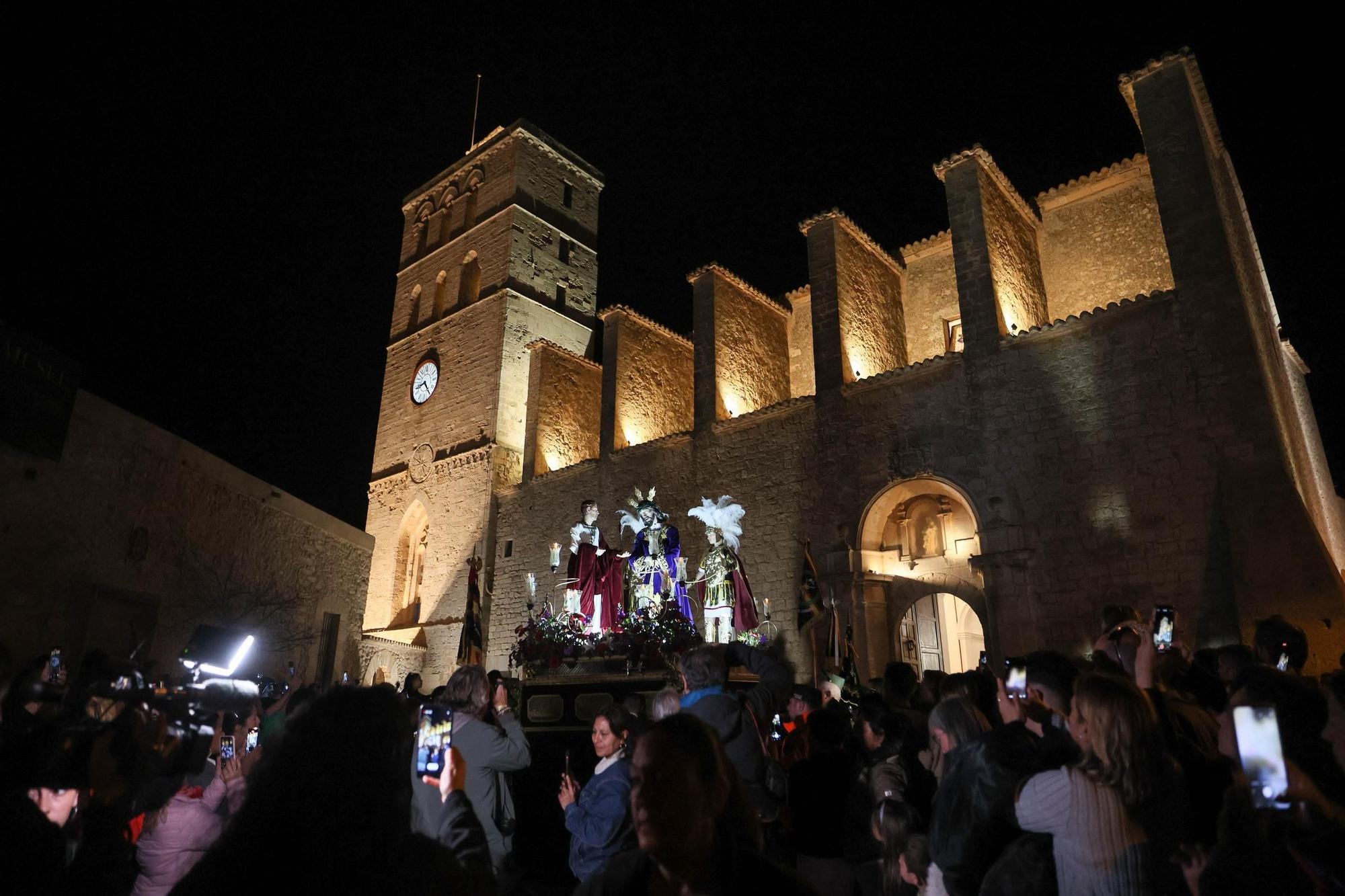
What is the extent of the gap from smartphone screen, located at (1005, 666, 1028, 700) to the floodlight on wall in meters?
5.25

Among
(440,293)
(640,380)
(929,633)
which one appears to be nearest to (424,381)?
(440,293)

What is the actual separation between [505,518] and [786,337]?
26.0 ft

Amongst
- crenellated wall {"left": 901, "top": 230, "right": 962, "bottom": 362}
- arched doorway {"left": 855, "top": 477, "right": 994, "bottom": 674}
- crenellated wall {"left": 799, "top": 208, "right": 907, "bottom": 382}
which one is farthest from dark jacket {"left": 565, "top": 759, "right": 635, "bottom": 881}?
crenellated wall {"left": 901, "top": 230, "right": 962, "bottom": 362}

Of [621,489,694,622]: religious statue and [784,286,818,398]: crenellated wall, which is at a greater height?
[784,286,818,398]: crenellated wall

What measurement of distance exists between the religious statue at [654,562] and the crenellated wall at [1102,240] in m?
9.56

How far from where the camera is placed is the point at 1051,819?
7.44 feet

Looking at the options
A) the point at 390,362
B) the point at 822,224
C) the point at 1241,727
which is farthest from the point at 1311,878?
the point at 390,362

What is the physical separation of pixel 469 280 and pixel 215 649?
1884cm

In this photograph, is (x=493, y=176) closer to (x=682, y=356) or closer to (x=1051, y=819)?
(x=682, y=356)

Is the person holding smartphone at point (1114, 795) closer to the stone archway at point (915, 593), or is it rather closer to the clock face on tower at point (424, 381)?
the stone archway at point (915, 593)

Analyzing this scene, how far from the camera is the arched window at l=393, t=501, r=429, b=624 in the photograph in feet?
66.0

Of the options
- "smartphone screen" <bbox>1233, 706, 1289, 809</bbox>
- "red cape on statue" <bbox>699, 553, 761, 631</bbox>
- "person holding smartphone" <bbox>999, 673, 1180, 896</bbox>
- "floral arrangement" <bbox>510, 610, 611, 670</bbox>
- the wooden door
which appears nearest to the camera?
"smartphone screen" <bbox>1233, 706, 1289, 809</bbox>

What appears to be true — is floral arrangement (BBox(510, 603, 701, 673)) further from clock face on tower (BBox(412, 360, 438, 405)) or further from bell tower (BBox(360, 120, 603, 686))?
clock face on tower (BBox(412, 360, 438, 405))

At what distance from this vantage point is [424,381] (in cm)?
2248
